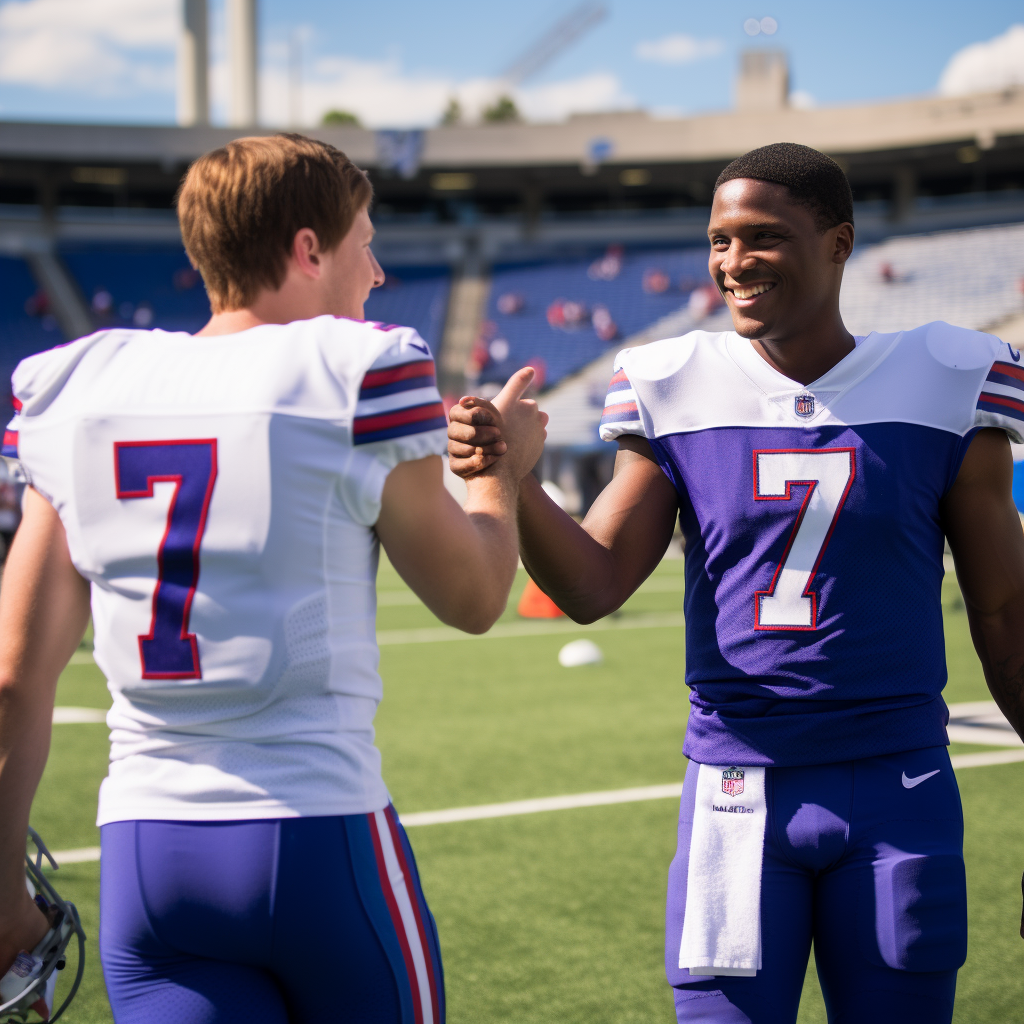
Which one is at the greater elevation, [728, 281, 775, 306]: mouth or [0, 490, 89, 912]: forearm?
[728, 281, 775, 306]: mouth

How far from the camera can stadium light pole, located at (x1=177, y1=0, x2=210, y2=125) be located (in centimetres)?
3928

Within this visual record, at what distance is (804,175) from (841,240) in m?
0.15

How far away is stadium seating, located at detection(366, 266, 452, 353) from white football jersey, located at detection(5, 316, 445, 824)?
29742 mm

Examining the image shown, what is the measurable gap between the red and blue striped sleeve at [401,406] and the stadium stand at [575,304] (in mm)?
26504

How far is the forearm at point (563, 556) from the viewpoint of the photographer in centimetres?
198

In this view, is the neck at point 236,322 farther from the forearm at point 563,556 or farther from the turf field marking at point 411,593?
the turf field marking at point 411,593

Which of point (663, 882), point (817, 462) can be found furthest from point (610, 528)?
point (663, 882)

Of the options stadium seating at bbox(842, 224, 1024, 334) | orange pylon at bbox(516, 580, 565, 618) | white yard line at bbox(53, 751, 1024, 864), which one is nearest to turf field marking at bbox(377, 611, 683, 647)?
orange pylon at bbox(516, 580, 565, 618)

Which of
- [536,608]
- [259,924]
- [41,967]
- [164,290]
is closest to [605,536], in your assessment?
[259,924]

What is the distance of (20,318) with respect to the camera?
102 feet

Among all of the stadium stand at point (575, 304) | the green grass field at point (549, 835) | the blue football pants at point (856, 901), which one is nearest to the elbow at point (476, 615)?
the blue football pants at point (856, 901)

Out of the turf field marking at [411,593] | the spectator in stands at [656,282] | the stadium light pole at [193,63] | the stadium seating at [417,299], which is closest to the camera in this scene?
the turf field marking at [411,593]

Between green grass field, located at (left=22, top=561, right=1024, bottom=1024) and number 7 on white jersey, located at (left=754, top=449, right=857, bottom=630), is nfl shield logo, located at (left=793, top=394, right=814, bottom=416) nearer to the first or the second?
number 7 on white jersey, located at (left=754, top=449, right=857, bottom=630)

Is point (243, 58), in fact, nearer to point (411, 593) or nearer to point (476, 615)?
point (411, 593)
